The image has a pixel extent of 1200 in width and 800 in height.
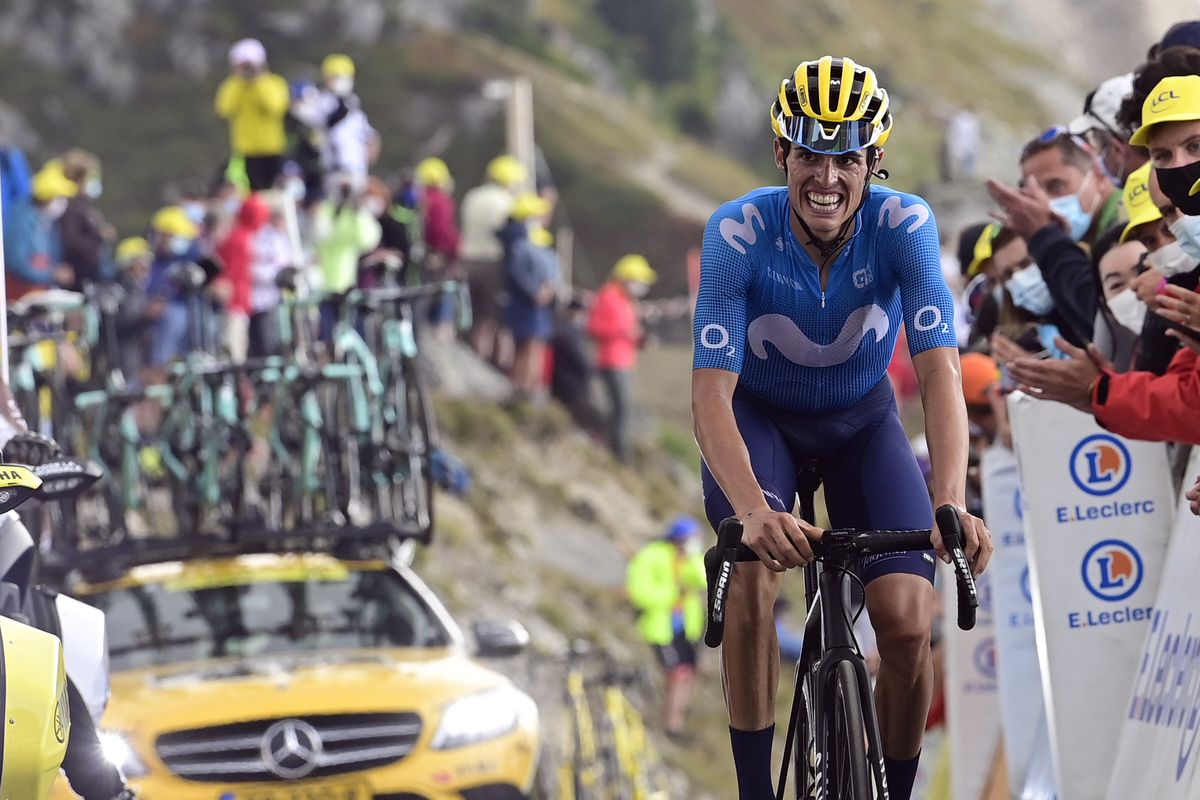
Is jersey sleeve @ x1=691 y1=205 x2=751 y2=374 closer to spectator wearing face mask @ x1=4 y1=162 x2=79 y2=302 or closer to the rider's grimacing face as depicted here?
the rider's grimacing face

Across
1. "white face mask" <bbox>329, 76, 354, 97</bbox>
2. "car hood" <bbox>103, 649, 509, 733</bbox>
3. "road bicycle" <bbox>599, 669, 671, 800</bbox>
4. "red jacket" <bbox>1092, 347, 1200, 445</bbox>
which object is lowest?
"road bicycle" <bbox>599, 669, 671, 800</bbox>

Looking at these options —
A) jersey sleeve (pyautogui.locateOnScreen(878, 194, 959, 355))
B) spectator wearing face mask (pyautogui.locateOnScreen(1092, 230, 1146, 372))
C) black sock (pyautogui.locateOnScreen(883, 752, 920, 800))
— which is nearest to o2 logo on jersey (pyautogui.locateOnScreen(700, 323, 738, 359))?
jersey sleeve (pyautogui.locateOnScreen(878, 194, 959, 355))

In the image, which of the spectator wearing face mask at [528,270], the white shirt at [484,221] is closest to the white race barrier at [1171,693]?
the spectator wearing face mask at [528,270]

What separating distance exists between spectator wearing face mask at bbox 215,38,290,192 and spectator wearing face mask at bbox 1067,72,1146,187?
10.3 metres

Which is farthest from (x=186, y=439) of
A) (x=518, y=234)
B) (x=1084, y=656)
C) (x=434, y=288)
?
(x=518, y=234)

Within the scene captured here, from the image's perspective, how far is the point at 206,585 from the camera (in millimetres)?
11055

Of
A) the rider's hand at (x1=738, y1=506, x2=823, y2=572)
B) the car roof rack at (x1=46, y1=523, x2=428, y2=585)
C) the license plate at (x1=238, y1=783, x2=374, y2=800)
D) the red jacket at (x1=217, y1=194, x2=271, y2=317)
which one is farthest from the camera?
the red jacket at (x1=217, y1=194, x2=271, y2=317)

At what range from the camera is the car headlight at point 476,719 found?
1017 centimetres

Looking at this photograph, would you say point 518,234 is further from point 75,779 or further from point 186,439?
point 75,779

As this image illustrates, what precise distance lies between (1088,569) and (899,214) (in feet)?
6.61

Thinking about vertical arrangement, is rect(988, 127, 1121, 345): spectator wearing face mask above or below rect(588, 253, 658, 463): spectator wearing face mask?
below

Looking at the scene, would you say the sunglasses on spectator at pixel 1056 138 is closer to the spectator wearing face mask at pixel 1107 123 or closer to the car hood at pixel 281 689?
the spectator wearing face mask at pixel 1107 123

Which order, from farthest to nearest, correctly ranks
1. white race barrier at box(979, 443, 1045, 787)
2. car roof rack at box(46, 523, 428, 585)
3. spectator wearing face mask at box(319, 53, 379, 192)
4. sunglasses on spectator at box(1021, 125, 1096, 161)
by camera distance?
spectator wearing face mask at box(319, 53, 379, 192) → car roof rack at box(46, 523, 428, 585) → white race barrier at box(979, 443, 1045, 787) → sunglasses on spectator at box(1021, 125, 1096, 161)

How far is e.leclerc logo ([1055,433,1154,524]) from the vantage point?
24.9ft
